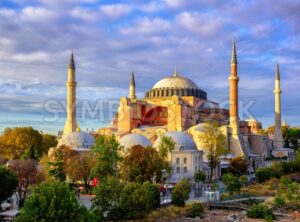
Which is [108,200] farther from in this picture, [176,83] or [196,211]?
[176,83]

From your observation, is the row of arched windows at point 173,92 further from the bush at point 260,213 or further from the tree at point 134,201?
the tree at point 134,201

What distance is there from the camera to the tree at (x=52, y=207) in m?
11.3

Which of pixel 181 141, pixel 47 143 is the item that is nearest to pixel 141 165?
pixel 181 141

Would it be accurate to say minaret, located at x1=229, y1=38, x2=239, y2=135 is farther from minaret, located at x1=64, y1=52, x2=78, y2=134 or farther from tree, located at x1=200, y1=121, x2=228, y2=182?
minaret, located at x1=64, y1=52, x2=78, y2=134

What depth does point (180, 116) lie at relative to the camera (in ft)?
121

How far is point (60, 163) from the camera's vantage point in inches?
880

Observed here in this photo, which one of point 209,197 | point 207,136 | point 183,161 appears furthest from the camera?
point 207,136

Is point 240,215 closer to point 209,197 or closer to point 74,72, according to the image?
point 209,197

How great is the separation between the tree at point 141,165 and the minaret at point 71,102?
45.0 ft

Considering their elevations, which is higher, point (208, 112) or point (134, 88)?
point (134, 88)

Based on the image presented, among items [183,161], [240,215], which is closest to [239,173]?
[183,161]

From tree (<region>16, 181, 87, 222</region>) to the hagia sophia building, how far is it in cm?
1459

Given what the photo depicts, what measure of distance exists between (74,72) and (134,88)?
1121cm

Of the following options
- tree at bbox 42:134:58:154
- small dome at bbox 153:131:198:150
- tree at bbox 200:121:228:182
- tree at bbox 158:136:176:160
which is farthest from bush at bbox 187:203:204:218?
tree at bbox 42:134:58:154
